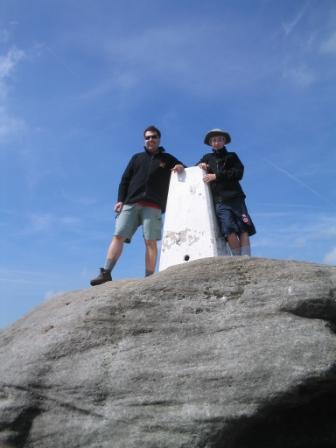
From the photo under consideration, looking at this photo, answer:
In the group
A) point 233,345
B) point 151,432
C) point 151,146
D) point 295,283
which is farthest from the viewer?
point 151,146

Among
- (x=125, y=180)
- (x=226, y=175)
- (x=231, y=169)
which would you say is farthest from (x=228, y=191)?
(x=125, y=180)

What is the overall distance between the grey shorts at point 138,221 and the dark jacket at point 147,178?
0.18 metres

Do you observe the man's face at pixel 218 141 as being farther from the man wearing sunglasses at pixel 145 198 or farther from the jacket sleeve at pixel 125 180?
the jacket sleeve at pixel 125 180

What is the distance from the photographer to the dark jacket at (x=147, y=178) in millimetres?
9781

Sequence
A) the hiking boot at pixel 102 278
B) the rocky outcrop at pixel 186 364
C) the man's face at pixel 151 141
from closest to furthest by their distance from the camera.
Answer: the rocky outcrop at pixel 186 364, the hiking boot at pixel 102 278, the man's face at pixel 151 141

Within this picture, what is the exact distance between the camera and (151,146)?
1012cm

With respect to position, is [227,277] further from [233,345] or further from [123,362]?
[123,362]

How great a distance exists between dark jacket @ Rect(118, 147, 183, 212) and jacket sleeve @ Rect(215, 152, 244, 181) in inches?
46.5

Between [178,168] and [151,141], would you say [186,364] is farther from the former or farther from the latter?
[151,141]

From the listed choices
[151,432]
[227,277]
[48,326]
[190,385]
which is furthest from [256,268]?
[48,326]

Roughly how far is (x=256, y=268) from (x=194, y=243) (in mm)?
1759

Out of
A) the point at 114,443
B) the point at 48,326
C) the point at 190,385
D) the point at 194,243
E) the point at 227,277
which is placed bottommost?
the point at 114,443

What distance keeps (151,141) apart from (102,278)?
122 inches

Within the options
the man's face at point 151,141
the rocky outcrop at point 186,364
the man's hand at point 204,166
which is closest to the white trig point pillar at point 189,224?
the man's hand at point 204,166
